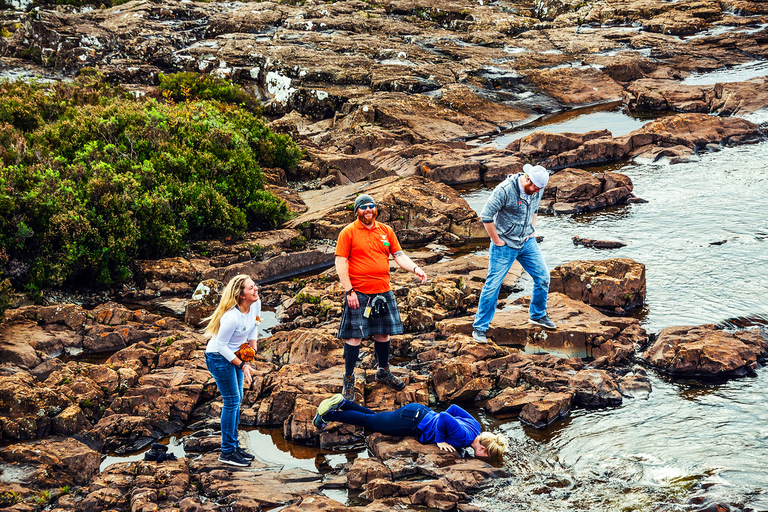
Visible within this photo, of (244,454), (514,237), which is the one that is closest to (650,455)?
(514,237)

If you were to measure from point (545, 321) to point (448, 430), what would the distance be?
3.53 metres

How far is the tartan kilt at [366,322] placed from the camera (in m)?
8.45

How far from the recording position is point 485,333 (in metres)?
10.2

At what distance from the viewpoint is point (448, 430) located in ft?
25.0

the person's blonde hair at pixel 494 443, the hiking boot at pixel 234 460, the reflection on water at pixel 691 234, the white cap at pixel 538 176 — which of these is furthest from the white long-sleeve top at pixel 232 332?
the reflection on water at pixel 691 234

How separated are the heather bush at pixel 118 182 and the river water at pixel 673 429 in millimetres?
8500

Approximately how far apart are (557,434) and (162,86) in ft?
82.8

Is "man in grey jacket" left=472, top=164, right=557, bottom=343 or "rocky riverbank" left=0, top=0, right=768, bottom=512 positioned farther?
"man in grey jacket" left=472, top=164, right=557, bottom=343

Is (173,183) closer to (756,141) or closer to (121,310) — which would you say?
(121,310)

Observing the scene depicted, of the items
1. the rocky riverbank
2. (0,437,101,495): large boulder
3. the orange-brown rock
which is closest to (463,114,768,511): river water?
the orange-brown rock

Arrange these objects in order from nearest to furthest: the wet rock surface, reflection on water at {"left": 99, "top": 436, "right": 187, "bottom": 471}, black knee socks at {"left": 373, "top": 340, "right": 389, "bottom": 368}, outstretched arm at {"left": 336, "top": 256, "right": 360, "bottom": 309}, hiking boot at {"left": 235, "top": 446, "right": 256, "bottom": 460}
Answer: the wet rock surface → hiking boot at {"left": 235, "top": 446, "right": 256, "bottom": 460} → reflection on water at {"left": 99, "top": 436, "right": 187, "bottom": 471} → outstretched arm at {"left": 336, "top": 256, "right": 360, "bottom": 309} → black knee socks at {"left": 373, "top": 340, "right": 389, "bottom": 368}

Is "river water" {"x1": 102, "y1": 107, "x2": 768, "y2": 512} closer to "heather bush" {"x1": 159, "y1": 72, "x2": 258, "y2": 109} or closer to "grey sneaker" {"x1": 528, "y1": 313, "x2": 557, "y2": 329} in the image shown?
"grey sneaker" {"x1": 528, "y1": 313, "x2": 557, "y2": 329}

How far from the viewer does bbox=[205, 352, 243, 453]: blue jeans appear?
741cm

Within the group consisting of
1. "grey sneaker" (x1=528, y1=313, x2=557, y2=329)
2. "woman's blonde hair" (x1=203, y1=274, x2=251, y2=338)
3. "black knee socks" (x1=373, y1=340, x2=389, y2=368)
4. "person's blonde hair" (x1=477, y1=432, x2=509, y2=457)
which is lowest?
"person's blonde hair" (x1=477, y1=432, x2=509, y2=457)
